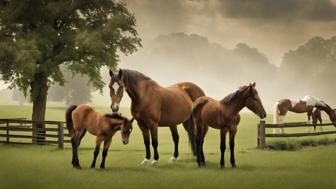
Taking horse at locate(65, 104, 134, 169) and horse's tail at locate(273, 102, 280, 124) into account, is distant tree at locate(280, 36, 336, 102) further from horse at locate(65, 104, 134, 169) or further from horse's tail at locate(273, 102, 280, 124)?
horse at locate(65, 104, 134, 169)

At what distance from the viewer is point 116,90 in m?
9.48

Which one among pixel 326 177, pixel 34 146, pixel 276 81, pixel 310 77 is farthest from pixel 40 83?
pixel 276 81

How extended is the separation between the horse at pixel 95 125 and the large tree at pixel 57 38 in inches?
356

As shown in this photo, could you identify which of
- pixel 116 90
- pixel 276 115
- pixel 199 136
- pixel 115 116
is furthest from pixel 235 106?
pixel 276 115

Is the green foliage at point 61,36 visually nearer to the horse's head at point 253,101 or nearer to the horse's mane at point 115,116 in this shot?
the horse's mane at point 115,116

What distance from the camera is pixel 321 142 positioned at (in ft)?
66.2

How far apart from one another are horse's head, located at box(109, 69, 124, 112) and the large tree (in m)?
10.9

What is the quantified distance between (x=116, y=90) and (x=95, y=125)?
197cm

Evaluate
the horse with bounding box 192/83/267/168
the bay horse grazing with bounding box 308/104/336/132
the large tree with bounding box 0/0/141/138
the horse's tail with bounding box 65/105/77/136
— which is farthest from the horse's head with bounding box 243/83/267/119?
the bay horse grazing with bounding box 308/104/336/132

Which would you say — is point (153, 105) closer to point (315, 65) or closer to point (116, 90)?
point (116, 90)

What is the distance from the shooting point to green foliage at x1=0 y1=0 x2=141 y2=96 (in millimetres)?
20359

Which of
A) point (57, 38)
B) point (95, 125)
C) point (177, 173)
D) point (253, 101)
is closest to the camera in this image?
point (253, 101)

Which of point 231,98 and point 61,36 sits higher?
point 61,36

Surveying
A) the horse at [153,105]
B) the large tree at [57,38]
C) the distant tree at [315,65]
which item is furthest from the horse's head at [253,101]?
the distant tree at [315,65]
